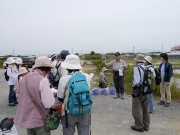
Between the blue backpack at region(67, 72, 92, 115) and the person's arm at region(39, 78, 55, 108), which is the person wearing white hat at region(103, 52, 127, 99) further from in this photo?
the person's arm at region(39, 78, 55, 108)

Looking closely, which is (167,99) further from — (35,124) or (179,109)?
(35,124)

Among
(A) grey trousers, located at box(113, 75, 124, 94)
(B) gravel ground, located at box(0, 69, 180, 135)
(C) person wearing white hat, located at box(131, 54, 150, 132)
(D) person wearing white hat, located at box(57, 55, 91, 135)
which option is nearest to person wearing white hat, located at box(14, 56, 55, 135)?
(D) person wearing white hat, located at box(57, 55, 91, 135)

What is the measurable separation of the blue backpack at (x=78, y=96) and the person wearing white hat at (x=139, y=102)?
1830 mm

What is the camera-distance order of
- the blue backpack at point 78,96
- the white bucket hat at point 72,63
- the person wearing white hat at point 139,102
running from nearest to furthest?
the blue backpack at point 78,96 < the white bucket hat at point 72,63 < the person wearing white hat at point 139,102

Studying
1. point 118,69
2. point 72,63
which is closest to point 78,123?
point 72,63

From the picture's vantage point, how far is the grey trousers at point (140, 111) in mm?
3922

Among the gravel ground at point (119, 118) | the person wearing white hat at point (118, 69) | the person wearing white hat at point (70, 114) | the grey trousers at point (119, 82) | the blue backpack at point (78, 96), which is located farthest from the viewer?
the grey trousers at point (119, 82)

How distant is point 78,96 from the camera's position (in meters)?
2.30

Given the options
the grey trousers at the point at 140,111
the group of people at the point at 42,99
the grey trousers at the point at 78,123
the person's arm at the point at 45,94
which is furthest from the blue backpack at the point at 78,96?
the grey trousers at the point at 140,111

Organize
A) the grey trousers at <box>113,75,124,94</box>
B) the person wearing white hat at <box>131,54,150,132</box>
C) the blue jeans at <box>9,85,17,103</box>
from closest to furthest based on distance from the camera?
1. the person wearing white hat at <box>131,54,150,132</box>
2. the blue jeans at <box>9,85,17,103</box>
3. the grey trousers at <box>113,75,124,94</box>

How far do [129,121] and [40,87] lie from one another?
3158mm

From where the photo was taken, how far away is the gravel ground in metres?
4.03

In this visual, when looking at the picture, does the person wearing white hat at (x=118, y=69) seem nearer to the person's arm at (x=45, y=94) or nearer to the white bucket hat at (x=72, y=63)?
the white bucket hat at (x=72, y=63)

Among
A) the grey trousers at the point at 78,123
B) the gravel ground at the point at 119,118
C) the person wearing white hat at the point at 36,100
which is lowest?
the gravel ground at the point at 119,118
